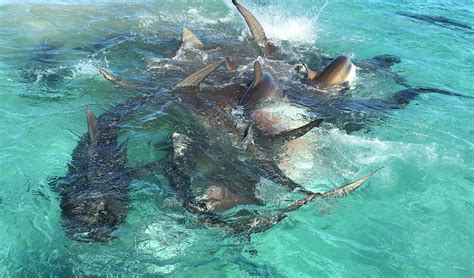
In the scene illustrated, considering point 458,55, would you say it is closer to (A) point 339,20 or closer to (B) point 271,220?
(A) point 339,20

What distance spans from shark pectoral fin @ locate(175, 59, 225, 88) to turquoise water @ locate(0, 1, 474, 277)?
1.89 ft

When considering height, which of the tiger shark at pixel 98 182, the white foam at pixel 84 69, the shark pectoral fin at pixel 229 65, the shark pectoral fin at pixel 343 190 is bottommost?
the white foam at pixel 84 69

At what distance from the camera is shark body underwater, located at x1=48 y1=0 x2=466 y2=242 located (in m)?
5.13

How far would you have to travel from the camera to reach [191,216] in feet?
17.0

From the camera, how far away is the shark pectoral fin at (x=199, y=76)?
779cm

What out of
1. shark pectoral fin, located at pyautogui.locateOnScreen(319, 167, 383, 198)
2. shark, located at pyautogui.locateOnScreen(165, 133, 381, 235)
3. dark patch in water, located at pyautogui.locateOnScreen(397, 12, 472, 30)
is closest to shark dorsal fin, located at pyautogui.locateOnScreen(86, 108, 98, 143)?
shark, located at pyautogui.locateOnScreen(165, 133, 381, 235)

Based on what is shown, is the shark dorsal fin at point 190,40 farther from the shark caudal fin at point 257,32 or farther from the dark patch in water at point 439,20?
the dark patch in water at point 439,20

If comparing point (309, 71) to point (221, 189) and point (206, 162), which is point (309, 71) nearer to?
point (206, 162)

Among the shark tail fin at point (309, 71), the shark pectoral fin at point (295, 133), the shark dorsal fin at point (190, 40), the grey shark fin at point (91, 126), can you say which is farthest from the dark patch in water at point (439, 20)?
the grey shark fin at point (91, 126)

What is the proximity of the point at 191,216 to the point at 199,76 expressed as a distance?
3.45 meters

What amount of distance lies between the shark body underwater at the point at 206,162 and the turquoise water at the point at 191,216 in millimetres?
169

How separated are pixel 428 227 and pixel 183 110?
168 inches

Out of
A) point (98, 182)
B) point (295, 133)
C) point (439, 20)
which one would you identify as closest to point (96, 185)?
point (98, 182)

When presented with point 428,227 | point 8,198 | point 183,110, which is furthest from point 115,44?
point 428,227
